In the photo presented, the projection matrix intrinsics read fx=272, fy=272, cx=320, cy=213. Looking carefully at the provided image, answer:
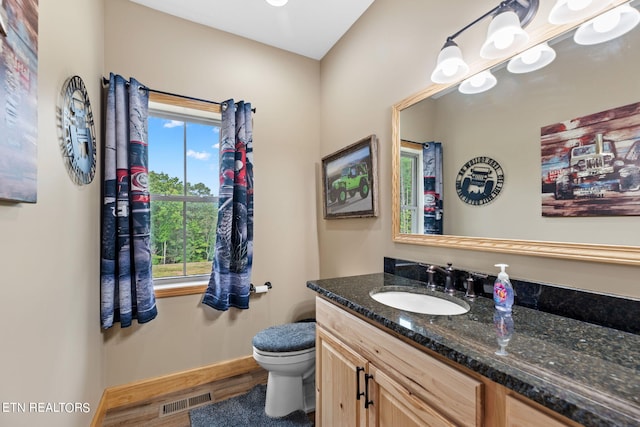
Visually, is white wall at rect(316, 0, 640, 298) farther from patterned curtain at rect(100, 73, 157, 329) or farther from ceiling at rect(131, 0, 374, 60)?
patterned curtain at rect(100, 73, 157, 329)

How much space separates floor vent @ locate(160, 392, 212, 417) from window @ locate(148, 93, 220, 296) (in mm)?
758

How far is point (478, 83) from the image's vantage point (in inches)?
47.6

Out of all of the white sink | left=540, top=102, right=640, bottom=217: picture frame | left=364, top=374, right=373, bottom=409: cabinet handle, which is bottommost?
left=364, top=374, right=373, bottom=409: cabinet handle

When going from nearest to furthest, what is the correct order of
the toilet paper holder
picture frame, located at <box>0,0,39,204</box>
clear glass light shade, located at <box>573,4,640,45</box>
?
picture frame, located at <box>0,0,39,204</box>, clear glass light shade, located at <box>573,4,640,45</box>, the toilet paper holder

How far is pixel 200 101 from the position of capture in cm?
205

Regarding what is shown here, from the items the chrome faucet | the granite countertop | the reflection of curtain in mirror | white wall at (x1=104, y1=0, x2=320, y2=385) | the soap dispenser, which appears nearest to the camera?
the granite countertop

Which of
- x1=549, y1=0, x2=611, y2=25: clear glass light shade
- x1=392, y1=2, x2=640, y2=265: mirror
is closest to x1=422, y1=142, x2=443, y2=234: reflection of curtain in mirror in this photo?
x1=392, y1=2, x2=640, y2=265: mirror

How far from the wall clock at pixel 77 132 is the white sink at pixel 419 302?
150cm

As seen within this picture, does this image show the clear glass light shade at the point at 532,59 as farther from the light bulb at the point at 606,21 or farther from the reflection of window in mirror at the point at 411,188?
the reflection of window in mirror at the point at 411,188

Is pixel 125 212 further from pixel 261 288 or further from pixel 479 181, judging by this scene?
pixel 479 181

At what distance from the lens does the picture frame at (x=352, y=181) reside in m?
1.81

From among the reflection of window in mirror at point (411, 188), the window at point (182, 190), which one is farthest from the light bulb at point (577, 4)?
the window at point (182, 190)

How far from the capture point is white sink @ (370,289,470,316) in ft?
3.79

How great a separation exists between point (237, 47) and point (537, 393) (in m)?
2.64
